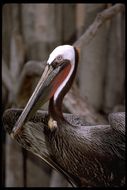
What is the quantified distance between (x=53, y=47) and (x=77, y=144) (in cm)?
126

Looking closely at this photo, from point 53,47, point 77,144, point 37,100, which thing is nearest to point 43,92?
point 37,100

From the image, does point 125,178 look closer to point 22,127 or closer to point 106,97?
point 22,127

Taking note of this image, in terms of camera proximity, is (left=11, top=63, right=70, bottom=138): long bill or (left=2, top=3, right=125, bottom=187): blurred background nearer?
(left=11, top=63, right=70, bottom=138): long bill

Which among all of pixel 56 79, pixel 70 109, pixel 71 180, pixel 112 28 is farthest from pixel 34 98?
pixel 112 28

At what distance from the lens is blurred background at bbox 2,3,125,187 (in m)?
2.87

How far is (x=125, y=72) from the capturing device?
294cm

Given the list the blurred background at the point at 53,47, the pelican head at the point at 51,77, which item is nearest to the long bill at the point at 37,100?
the pelican head at the point at 51,77

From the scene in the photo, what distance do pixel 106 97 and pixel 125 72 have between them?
15 cm

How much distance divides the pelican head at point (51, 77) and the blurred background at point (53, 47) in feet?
3.61

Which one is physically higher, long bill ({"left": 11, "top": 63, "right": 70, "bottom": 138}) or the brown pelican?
long bill ({"left": 11, "top": 63, "right": 70, "bottom": 138})

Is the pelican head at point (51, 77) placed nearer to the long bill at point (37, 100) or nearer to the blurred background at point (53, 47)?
the long bill at point (37, 100)

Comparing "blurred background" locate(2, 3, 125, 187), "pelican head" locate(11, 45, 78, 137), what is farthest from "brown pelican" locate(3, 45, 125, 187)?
"blurred background" locate(2, 3, 125, 187)

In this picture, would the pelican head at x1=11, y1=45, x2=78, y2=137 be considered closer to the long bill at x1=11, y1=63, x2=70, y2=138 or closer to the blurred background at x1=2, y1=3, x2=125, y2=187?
the long bill at x1=11, y1=63, x2=70, y2=138

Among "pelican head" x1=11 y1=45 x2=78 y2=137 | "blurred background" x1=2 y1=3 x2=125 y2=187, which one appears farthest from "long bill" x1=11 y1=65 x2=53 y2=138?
"blurred background" x1=2 y1=3 x2=125 y2=187
